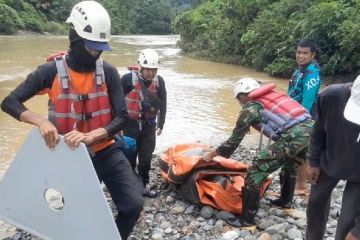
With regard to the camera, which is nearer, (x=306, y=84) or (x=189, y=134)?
(x=306, y=84)

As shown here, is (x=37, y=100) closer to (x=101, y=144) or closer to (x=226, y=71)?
(x=101, y=144)

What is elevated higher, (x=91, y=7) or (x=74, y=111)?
(x=91, y=7)

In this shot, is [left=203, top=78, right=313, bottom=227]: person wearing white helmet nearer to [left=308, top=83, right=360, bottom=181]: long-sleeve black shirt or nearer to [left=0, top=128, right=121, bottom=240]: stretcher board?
[left=308, top=83, right=360, bottom=181]: long-sleeve black shirt

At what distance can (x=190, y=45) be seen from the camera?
2842 cm

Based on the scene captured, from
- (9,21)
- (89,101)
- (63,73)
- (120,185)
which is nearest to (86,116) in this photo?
(89,101)

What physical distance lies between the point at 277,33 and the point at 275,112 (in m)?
15.8

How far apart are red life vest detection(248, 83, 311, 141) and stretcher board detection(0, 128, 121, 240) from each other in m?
1.96

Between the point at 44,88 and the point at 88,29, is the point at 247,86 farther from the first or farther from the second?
the point at 44,88

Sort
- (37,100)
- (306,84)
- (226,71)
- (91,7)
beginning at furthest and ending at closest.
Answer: (226,71) → (37,100) → (306,84) → (91,7)

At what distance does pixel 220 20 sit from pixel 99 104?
76.8 ft

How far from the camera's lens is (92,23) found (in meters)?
3.00

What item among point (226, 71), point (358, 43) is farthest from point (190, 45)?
point (358, 43)

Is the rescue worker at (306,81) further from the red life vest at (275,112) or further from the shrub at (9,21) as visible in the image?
the shrub at (9,21)

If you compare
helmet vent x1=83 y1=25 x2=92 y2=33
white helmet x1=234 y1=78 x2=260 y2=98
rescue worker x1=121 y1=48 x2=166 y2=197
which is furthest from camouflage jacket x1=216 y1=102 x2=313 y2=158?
helmet vent x1=83 y1=25 x2=92 y2=33
